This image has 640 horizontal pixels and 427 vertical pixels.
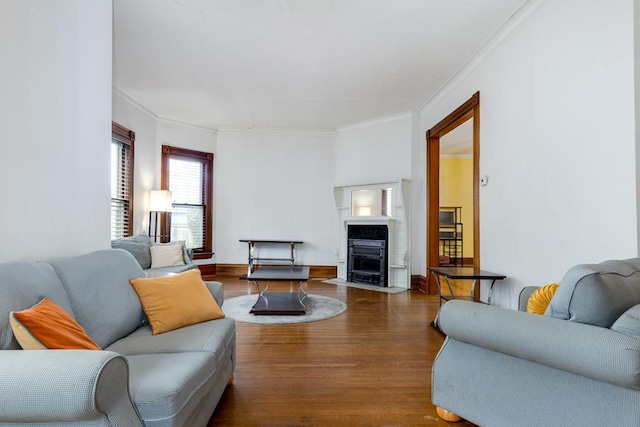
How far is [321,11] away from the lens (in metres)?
2.85


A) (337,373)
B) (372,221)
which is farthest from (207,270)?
(337,373)

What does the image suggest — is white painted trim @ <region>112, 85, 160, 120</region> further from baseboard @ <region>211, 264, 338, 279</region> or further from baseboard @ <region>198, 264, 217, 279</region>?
baseboard @ <region>211, 264, 338, 279</region>

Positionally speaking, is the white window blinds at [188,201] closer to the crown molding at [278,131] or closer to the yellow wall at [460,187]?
the crown molding at [278,131]

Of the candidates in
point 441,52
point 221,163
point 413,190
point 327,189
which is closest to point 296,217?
point 327,189

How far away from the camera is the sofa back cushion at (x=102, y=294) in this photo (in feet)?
5.31

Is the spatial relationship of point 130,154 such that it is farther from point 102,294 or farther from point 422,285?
point 422,285

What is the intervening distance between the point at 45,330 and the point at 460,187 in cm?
842

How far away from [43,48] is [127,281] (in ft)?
4.73

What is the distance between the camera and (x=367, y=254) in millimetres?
5742

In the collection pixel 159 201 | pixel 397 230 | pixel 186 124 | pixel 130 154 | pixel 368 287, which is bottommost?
pixel 368 287

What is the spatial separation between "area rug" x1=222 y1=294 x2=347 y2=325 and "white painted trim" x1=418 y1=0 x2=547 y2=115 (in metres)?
3.27

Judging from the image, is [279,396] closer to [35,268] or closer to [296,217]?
[35,268]

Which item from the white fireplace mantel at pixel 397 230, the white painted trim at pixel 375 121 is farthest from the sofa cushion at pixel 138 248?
the white painted trim at pixel 375 121

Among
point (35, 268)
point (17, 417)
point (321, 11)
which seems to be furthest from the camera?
point (321, 11)
